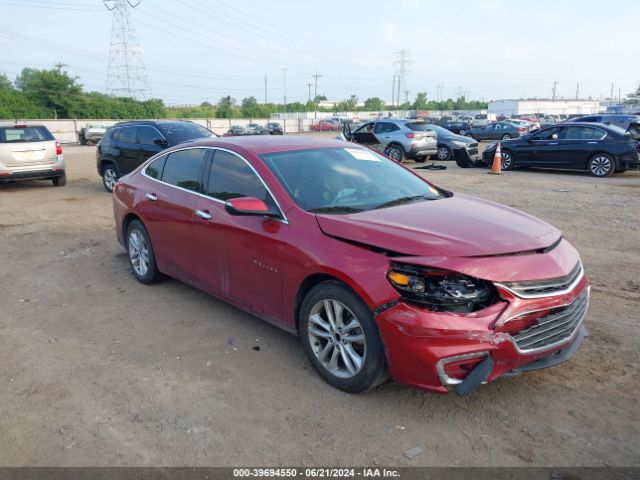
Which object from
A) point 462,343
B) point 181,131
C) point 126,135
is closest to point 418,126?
point 181,131

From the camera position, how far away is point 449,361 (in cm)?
311

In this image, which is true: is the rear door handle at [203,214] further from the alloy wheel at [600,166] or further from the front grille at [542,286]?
the alloy wheel at [600,166]

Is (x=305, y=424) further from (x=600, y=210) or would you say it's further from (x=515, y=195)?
(x=515, y=195)

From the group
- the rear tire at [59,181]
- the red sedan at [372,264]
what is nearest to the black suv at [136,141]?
the rear tire at [59,181]

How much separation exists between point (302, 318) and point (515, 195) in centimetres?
894

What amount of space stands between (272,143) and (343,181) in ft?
2.75

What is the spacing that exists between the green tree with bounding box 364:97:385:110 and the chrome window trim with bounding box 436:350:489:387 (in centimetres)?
13614

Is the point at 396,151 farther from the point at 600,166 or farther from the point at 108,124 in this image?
the point at 108,124

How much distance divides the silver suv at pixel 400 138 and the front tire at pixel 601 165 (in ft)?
17.3

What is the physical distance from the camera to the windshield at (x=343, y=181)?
4.12m

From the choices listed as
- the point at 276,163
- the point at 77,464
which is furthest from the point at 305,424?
the point at 276,163

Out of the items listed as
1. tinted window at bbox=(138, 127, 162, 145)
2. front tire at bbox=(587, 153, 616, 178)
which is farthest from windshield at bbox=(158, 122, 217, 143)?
front tire at bbox=(587, 153, 616, 178)

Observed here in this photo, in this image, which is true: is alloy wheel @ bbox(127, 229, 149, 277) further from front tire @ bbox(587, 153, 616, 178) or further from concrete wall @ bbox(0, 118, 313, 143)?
concrete wall @ bbox(0, 118, 313, 143)

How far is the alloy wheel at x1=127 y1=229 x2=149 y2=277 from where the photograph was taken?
5848mm
